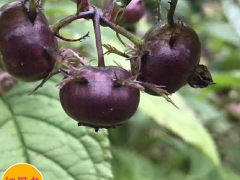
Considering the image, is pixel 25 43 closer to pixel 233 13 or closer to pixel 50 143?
pixel 50 143

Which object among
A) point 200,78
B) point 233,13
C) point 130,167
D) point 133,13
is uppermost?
point 200,78

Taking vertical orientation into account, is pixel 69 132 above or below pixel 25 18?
below

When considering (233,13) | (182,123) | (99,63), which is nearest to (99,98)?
(99,63)

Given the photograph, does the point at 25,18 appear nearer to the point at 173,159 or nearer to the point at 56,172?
the point at 56,172

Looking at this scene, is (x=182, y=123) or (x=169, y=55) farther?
(x=182, y=123)

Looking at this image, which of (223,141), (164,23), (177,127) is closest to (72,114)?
(164,23)

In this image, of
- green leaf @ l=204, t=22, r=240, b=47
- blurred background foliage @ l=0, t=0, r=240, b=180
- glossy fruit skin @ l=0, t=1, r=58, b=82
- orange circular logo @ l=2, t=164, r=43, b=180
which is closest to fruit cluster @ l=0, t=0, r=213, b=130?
glossy fruit skin @ l=0, t=1, r=58, b=82
